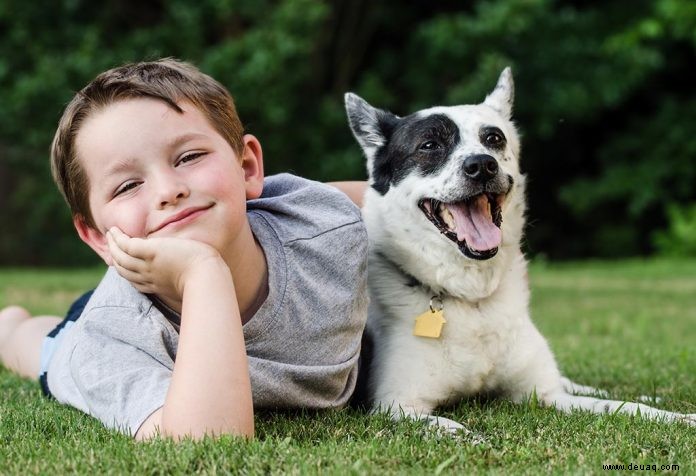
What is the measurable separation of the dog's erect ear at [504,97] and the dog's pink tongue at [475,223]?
617 millimetres

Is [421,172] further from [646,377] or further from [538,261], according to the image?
[538,261]

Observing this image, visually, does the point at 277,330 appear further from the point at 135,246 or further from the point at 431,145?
the point at 431,145

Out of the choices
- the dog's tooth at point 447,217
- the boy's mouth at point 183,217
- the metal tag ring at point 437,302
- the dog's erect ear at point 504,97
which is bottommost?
the metal tag ring at point 437,302

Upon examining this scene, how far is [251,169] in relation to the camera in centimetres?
283

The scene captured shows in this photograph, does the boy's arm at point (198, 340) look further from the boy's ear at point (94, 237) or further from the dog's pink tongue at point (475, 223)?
the dog's pink tongue at point (475, 223)

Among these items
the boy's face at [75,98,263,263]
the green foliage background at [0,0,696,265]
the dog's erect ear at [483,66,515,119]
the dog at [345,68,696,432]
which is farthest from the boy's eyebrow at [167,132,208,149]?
the green foliage background at [0,0,696,265]

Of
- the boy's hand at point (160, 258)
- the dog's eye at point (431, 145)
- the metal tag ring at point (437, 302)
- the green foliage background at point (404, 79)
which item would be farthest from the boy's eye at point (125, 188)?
the green foliage background at point (404, 79)

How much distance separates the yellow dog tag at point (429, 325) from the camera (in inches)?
117

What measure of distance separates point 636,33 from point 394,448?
11.2 metres

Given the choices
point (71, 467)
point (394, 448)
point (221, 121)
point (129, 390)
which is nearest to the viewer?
point (71, 467)

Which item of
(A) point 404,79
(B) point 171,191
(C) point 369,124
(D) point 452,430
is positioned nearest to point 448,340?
(D) point 452,430

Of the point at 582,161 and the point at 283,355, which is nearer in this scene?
the point at 283,355

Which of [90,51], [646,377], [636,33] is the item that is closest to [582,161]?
[636,33]

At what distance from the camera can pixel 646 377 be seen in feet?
12.0
